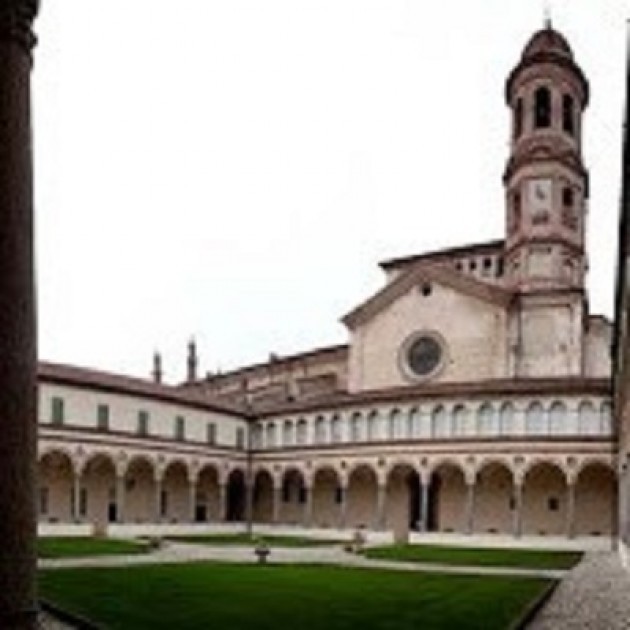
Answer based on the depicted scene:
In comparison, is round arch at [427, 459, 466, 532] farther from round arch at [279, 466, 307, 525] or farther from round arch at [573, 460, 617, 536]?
round arch at [279, 466, 307, 525]

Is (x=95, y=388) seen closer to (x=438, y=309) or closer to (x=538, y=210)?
(x=438, y=309)

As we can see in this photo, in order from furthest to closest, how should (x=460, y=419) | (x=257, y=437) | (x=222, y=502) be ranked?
(x=257, y=437), (x=222, y=502), (x=460, y=419)

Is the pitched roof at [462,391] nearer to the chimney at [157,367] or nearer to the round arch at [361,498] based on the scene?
the round arch at [361,498]

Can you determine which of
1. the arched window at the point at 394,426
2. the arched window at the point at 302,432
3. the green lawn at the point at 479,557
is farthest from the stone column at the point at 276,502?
the green lawn at the point at 479,557

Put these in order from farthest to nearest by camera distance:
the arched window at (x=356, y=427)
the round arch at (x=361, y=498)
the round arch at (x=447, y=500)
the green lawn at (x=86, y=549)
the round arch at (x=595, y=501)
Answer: the round arch at (x=361, y=498), the arched window at (x=356, y=427), the round arch at (x=447, y=500), the round arch at (x=595, y=501), the green lawn at (x=86, y=549)

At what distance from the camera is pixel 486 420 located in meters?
50.5

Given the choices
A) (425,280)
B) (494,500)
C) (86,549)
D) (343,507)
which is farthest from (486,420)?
(86,549)

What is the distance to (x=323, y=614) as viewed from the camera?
52.9 feet

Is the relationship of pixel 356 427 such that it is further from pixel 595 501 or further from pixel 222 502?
pixel 595 501

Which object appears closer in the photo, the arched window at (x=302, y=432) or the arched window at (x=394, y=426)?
the arched window at (x=394, y=426)

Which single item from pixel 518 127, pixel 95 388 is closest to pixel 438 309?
pixel 518 127

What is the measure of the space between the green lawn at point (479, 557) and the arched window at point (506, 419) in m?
7.28

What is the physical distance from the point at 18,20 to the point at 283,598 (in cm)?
1569

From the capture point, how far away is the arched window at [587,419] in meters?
48.2
